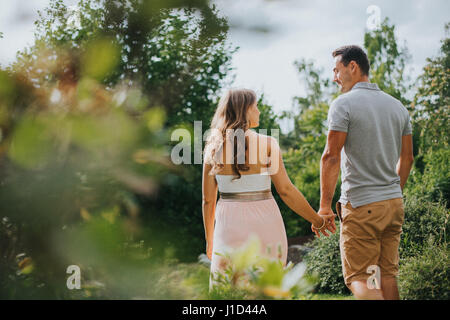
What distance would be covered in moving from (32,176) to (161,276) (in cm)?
31

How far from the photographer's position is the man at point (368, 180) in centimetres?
285

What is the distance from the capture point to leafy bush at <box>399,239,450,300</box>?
3203 millimetres

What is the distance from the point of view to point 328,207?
325 cm

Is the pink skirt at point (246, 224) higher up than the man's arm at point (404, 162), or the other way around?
the man's arm at point (404, 162)

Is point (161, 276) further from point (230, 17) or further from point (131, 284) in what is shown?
point (230, 17)

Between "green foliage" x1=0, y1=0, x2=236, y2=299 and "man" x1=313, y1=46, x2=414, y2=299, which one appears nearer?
"green foliage" x1=0, y1=0, x2=236, y2=299

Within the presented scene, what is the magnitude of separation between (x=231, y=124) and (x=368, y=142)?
3.18ft

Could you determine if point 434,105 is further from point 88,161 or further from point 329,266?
point 88,161

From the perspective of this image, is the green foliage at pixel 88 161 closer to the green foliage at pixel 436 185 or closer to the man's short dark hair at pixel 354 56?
the man's short dark hair at pixel 354 56

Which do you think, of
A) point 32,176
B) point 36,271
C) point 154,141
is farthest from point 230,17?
point 36,271

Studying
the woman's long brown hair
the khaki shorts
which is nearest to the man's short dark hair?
the woman's long brown hair

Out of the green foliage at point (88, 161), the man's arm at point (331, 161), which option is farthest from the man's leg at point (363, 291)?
the green foliage at point (88, 161)

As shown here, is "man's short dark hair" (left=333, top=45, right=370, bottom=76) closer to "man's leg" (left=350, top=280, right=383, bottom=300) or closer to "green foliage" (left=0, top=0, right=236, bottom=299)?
"man's leg" (left=350, top=280, right=383, bottom=300)

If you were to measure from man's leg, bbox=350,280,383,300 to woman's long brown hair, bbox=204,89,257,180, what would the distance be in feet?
3.55
